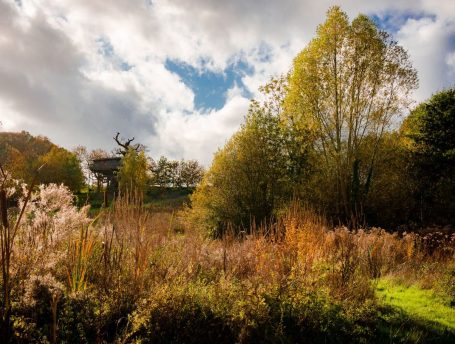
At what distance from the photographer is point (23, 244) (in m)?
4.60

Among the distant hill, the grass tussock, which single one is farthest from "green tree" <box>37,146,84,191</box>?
the grass tussock

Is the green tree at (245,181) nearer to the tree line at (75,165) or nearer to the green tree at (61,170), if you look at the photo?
the tree line at (75,165)

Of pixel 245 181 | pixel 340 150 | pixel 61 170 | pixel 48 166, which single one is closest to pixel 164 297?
pixel 245 181

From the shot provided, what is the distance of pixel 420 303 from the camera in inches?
250

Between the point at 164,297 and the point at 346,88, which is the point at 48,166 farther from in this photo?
the point at 164,297

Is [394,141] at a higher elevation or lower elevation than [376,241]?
higher

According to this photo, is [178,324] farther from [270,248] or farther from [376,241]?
[376,241]

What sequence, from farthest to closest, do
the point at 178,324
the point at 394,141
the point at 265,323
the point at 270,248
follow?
the point at 394,141 → the point at 270,248 → the point at 265,323 → the point at 178,324

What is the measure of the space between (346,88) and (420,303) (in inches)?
540

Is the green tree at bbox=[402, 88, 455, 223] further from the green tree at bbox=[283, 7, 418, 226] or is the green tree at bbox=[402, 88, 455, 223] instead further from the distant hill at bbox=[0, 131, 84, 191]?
the distant hill at bbox=[0, 131, 84, 191]

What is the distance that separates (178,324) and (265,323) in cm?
106

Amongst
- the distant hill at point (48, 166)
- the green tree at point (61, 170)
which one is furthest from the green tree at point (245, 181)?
the green tree at point (61, 170)

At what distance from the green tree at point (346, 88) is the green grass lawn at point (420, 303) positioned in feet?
34.2

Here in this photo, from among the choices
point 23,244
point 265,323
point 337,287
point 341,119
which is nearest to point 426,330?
point 337,287
